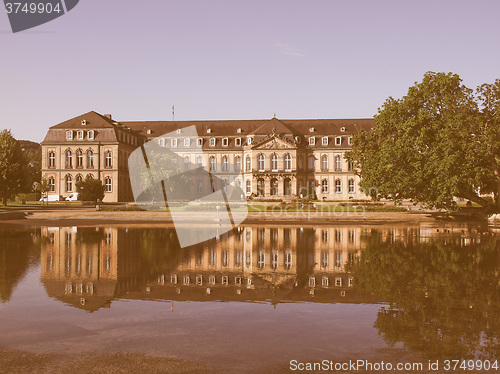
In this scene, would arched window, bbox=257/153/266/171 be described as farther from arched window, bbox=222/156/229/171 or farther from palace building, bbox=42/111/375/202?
arched window, bbox=222/156/229/171

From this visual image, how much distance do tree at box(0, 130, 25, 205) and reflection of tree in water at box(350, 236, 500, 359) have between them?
187 ft

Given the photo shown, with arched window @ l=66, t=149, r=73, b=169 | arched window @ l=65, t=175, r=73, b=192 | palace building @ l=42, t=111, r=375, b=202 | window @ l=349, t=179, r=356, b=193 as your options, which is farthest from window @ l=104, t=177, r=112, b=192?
→ window @ l=349, t=179, r=356, b=193

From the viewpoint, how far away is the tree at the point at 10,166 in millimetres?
64688

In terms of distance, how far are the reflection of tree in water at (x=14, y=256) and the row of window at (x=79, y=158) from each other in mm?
52457

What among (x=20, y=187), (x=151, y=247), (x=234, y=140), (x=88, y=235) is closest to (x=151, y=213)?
(x=88, y=235)

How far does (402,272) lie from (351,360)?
9064mm

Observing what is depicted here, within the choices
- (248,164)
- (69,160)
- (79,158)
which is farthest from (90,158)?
(248,164)

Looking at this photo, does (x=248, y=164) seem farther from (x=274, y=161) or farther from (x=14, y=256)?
(x=14, y=256)

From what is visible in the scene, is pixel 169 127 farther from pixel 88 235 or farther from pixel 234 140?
pixel 88 235

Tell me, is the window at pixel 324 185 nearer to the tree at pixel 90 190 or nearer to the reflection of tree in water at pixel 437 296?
the tree at pixel 90 190

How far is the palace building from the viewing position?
3292 inches

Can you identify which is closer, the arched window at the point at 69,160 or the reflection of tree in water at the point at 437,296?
the reflection of tree in water at the point at 437,296

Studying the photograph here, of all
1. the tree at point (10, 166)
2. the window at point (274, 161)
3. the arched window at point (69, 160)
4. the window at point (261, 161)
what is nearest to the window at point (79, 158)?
the arched window at point (69, 160)

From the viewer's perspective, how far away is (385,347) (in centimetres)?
888
